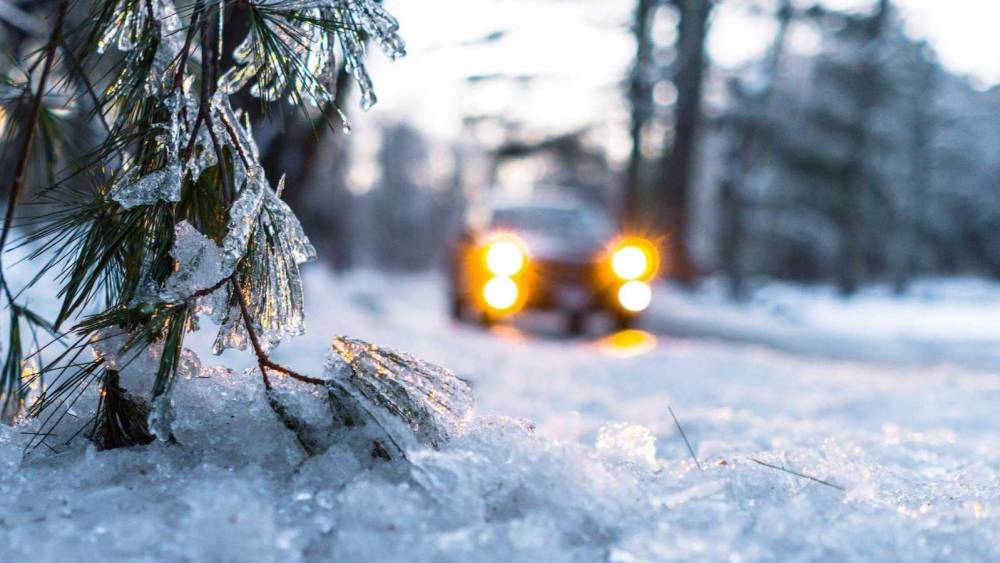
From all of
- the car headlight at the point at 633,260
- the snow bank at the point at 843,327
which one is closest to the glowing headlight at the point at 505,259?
the car headlight at the point at 633,260

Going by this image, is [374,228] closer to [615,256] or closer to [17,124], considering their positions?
[615,256]

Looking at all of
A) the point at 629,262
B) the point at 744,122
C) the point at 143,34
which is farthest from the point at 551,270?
the point at 744,122

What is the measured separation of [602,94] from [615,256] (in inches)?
273

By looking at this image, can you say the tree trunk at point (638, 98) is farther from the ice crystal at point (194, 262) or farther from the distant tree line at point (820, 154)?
the ice crystal at point (194, 262)

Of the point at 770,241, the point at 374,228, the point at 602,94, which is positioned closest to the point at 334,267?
the point at 602,94

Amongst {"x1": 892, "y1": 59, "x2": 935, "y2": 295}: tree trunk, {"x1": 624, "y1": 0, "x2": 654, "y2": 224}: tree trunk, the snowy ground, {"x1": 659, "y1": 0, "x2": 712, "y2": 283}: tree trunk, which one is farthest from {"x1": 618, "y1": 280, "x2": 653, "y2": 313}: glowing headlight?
{"x1": 892, "y1": 59, "x2": 935, "y2": 295}: tree trunk

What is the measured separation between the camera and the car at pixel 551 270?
830 centimetres

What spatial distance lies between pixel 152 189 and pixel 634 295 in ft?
23.8

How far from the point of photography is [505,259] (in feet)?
27.2

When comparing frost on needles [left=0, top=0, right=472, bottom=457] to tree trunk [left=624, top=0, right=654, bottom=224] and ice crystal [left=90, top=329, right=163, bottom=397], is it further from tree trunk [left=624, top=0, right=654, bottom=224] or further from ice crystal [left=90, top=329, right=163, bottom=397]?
tree trunk [left=624, top=0, right=654, bottom=224]

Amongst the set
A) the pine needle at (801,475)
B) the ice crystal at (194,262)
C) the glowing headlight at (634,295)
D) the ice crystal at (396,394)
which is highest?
the ice crystal at (194,262)

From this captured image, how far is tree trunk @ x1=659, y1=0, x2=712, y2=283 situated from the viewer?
13906 millimetres

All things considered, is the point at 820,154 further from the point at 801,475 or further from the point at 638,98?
the point at 801,475

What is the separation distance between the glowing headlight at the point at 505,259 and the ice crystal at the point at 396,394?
21.2ft
